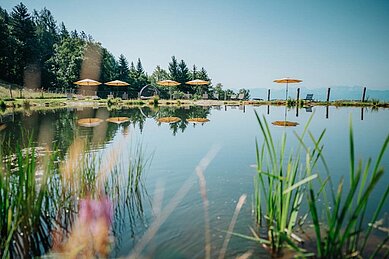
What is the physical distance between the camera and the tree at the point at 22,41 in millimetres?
41438

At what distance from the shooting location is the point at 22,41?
43969mm

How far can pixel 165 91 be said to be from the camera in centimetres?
4328

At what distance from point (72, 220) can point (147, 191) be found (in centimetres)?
132

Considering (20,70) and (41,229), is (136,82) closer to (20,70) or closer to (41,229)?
(20,70)

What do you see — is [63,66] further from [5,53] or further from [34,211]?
[34,211]

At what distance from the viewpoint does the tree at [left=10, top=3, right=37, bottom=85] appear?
41438mm

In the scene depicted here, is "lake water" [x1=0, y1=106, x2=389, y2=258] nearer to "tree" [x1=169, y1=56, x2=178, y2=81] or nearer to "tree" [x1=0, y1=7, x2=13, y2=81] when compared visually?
"tree" [x1=169, y1=56, x2=178, y2=81]

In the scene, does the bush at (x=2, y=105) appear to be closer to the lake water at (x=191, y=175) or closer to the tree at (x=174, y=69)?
the lake water at (x=191, y=175)

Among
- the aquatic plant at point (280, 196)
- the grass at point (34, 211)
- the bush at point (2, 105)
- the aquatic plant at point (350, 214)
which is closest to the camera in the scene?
the aquatic plant at point (350, 214)

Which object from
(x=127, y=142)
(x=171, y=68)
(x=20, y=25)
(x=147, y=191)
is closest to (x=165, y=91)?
(x=171, y=68)

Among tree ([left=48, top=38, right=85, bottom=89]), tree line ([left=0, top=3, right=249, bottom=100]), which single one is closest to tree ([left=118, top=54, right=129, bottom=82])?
tree line ([left=0, top=3, right=249, bottom=100])

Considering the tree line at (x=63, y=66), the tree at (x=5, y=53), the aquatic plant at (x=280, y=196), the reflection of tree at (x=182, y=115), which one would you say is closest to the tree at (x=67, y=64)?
the tree line at (x=63, y=66)

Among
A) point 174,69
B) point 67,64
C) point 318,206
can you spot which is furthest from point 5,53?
point 318,206

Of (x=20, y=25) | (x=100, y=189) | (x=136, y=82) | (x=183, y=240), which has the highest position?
(x=20, y=25)
